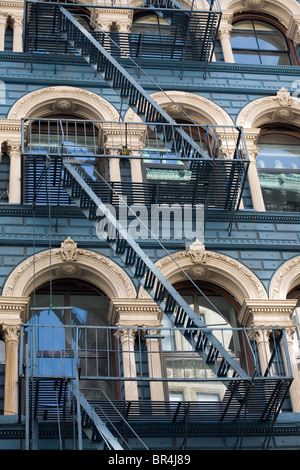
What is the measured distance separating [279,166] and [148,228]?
154 inches

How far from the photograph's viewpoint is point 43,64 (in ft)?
76.9

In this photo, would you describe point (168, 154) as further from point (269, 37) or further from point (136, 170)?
point (269, 37)

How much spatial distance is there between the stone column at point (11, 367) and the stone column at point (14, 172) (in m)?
3.10

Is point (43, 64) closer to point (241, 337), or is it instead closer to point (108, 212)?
point (108, 212)

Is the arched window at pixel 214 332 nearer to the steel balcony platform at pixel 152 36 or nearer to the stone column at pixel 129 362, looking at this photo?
the stone column at pixel 129 362

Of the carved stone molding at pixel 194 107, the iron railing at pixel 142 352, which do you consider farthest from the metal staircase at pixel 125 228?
the carved stone molding at pixel 194 107

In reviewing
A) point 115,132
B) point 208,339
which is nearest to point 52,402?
point 208,339

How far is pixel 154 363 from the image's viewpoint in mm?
18750

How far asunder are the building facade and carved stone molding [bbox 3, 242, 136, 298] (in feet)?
0.12

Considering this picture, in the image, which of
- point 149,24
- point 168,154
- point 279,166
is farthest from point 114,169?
point 149,24

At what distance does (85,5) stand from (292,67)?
495 centimetres

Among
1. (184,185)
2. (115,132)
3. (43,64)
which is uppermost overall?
(43,64)

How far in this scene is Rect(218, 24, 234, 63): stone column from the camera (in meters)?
24.5

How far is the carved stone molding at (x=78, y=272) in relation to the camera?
19453 millimetres
